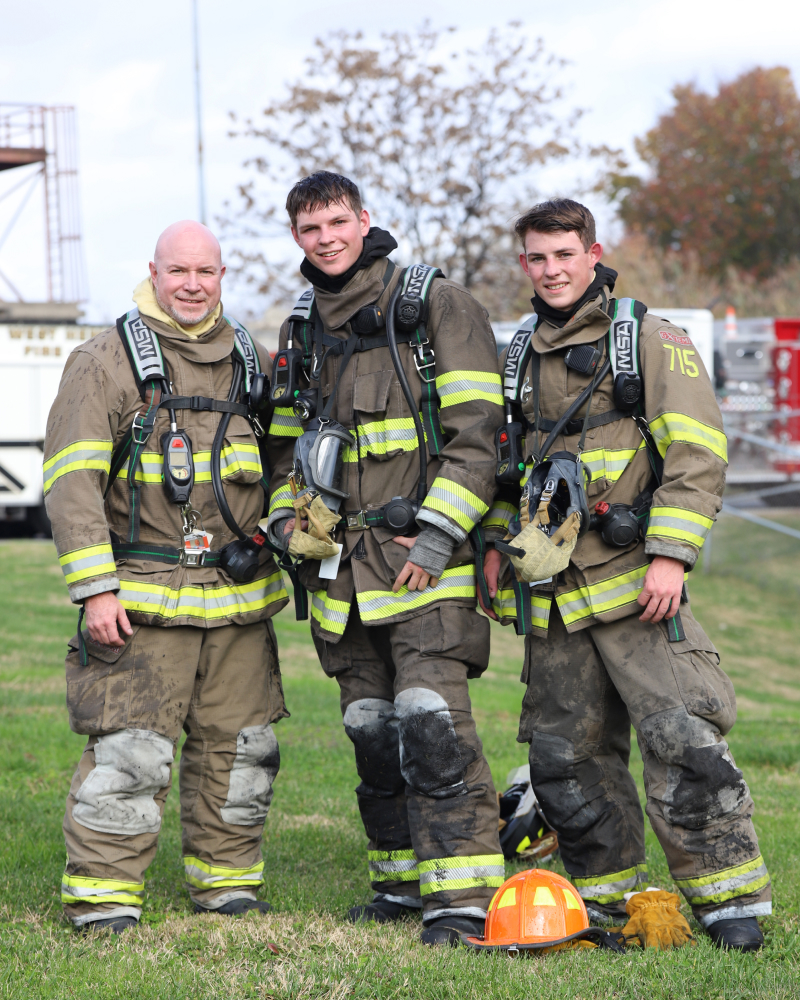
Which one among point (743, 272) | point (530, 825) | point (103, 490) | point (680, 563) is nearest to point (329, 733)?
point (530, 825)

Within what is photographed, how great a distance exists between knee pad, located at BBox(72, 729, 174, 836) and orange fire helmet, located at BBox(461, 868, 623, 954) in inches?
47.7

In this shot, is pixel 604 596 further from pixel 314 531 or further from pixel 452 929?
pixel 452 929

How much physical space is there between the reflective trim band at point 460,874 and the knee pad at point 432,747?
218 mm

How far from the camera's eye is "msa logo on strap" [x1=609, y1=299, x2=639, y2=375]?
3.56 metres

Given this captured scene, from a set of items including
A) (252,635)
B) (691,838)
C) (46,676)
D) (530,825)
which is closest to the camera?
(691,838)

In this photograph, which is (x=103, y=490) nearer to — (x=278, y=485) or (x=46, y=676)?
(x=278, y=485)

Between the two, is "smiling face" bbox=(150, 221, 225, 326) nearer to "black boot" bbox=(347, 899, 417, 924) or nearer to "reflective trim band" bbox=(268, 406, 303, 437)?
"reflective trim band" bbox=(268, 406, 303, 437)

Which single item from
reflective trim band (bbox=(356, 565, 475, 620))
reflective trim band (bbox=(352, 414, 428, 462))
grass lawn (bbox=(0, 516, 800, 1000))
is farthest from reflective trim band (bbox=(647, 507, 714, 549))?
grass lawn (bbox=(0, 516, 800, 1000))

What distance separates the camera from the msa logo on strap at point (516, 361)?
12.5 ft

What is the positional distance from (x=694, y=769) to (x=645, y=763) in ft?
0.69

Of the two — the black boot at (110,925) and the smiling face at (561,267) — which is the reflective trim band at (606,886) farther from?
the smiling face at (561,267)

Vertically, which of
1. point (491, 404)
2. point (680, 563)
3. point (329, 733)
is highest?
point (491, 404)

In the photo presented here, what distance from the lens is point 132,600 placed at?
3781 millimetres

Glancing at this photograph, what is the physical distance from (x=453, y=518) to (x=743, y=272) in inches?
1223
